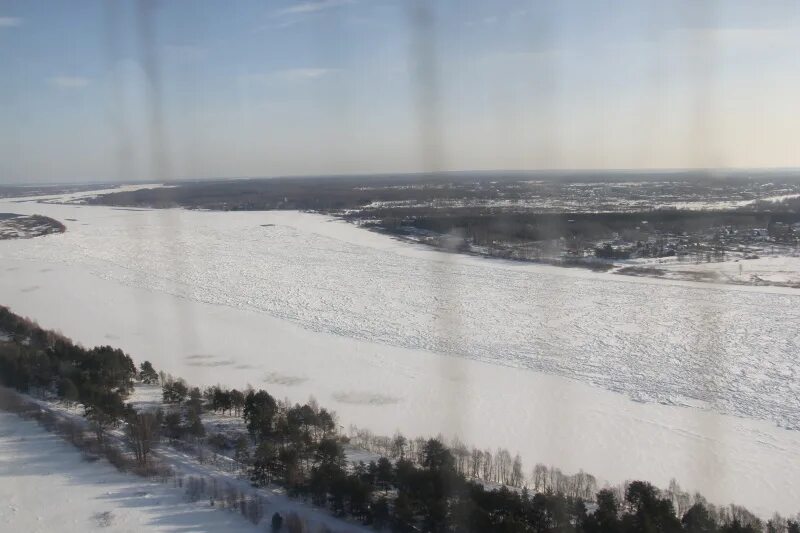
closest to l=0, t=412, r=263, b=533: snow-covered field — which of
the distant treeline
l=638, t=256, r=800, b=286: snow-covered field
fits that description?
l=638, t=256, r=800, b=286: snow-covered field

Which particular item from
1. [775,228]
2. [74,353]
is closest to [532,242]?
[775,228]

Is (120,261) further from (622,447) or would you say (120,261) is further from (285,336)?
(622,447)

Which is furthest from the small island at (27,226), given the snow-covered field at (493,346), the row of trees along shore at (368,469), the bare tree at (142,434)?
the bare tree at (142,434)

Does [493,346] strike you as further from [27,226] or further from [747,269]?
[27,226]

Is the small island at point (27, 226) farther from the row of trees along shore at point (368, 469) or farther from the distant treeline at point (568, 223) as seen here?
the row of trees along shore at point (368, 469)

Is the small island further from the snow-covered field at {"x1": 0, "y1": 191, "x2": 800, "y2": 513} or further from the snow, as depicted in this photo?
the snow

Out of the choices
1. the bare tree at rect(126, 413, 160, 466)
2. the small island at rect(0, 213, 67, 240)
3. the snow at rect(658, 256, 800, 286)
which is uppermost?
the small island at rect(0, 213, 67, 240)

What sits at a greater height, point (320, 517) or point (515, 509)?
point (515, 509)
